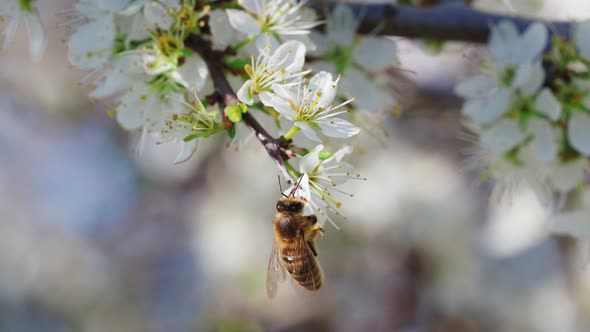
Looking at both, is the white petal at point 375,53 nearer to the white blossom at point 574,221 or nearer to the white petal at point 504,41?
the white petal at point 504,41

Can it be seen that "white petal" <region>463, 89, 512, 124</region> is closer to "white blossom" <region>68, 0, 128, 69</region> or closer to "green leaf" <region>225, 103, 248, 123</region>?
"green leaf" <region>225, 103, 248, 123</region>

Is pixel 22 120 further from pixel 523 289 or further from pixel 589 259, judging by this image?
pixel 589 259

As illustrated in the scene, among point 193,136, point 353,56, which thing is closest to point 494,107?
point 353,56

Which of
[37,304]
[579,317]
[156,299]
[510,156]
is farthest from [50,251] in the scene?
[510,156]

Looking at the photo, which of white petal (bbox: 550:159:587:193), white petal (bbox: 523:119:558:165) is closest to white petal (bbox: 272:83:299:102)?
white petal (bbox: 523:119:558:165)

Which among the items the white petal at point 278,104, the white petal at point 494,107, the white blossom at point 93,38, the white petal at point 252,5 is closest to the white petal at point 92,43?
the white blossom at point 93,38

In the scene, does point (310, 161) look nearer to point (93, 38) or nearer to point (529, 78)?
point (93, 38)
